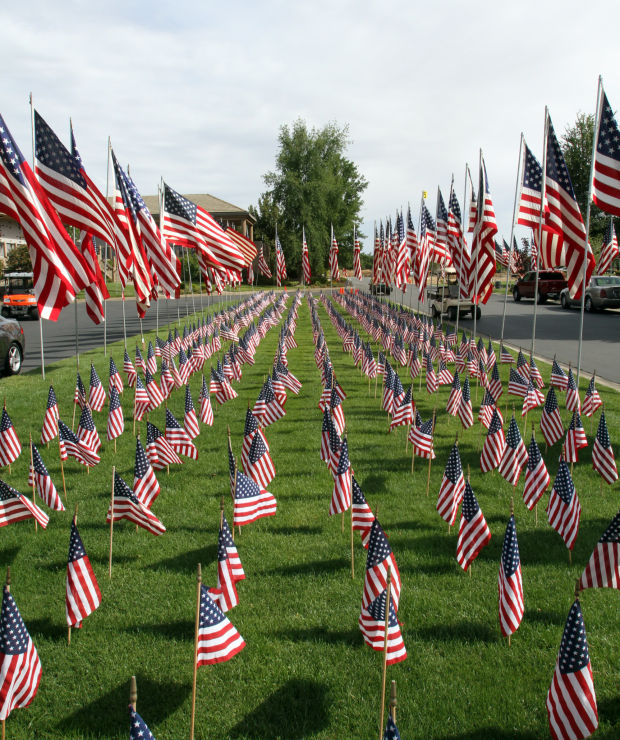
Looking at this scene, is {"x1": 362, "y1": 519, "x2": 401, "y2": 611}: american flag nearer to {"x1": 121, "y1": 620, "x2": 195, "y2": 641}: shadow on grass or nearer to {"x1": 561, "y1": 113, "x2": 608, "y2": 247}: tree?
{"x1": 121, "y1": 620, "x2": 195, "y2": 641}: shadow on grass

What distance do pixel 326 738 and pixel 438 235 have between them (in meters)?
17.5

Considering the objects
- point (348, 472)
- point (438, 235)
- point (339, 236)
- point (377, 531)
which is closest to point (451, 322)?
point (438, 235)

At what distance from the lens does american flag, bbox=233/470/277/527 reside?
6.21 metres

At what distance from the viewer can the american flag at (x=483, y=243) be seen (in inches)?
540

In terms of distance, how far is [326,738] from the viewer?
153 inches

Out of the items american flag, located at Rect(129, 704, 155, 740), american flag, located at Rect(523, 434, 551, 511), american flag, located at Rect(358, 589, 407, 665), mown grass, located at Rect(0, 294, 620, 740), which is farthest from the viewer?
american flag, located at Rect(523, 434, 551, 511)

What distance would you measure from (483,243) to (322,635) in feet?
35.8

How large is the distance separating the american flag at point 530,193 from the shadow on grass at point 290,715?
10036 mm

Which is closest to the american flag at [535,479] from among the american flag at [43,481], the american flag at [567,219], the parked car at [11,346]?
the american flag at [567,219]

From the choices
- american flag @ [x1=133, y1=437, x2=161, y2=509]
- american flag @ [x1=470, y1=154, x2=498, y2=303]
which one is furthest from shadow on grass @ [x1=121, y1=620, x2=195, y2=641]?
american flag @ [x1=470, y1=154, x2=498, y2=303]

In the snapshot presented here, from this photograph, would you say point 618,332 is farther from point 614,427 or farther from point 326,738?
point 326,738

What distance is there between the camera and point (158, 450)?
8.25m

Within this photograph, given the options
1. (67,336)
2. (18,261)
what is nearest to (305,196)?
(18,261)

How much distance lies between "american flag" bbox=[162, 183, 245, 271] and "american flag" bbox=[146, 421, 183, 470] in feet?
16.8
